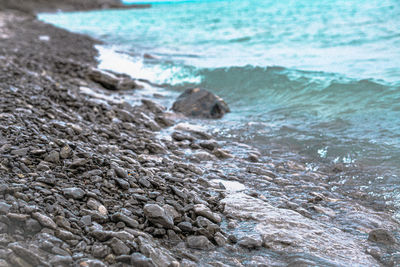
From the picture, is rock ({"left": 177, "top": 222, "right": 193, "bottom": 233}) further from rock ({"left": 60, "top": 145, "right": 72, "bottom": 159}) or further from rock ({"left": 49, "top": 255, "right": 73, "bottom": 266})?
rock ({"left": 60, "top": 145, "right": 72, "bottom": 159})

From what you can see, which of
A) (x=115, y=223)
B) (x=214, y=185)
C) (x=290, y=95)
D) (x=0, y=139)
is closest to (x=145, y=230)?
(x=115, y=223)

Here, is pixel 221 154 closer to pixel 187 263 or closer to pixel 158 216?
A: pixel 158 216

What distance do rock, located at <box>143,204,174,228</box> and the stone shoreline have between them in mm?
10

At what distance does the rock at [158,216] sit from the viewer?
2949mm

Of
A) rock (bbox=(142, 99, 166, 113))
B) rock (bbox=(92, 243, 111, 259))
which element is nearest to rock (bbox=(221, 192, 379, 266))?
rock (bbox=(92, 243, 111, 259))

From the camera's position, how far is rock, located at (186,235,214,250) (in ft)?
9.44

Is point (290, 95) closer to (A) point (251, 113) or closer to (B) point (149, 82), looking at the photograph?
(A) point (251, 113)

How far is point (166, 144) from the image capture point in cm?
545

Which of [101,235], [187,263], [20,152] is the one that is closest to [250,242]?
[187,263]

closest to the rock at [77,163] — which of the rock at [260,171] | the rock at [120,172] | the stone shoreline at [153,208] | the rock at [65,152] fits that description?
the stone shoreline at [153,208]

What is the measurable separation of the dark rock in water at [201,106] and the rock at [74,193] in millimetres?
4686

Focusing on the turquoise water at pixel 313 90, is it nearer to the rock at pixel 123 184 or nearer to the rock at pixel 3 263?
the rock at pixel 123 184

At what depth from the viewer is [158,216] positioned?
2.95 metres

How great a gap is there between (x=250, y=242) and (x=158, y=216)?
0.77m
